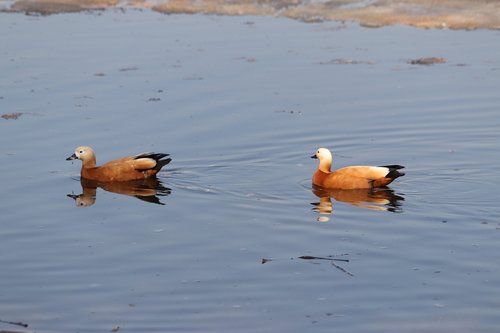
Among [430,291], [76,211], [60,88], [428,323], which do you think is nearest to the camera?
[428,323]

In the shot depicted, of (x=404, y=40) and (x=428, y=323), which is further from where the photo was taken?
(x=404, y=40)

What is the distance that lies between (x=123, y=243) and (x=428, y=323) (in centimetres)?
391

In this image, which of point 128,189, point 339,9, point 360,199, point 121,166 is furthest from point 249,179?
point 339,9

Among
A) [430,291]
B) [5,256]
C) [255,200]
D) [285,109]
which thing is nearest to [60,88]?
[285,109]

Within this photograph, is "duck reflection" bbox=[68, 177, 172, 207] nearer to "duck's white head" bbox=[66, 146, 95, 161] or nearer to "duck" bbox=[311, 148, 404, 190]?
"duck's white head" bbox=[66, 146, 95, 161]

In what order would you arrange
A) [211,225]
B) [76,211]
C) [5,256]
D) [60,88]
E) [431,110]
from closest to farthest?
[5,256] < [211,225] < [76,211] < [431,110] < [60,88]

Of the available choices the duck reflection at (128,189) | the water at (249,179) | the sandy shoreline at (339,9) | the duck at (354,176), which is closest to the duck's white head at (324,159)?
the duck at (354,176)

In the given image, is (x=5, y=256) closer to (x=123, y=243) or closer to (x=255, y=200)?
(x=123, y=243)

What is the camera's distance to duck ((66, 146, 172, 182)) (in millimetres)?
14352

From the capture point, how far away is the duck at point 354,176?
1352 centimetres

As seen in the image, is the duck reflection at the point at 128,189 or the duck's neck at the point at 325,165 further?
the duck's neck at the point at 325,165

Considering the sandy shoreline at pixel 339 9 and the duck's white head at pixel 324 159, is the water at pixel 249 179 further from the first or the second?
the sandy shoreline at pixel 339 9

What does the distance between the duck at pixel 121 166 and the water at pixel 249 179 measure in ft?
0.80

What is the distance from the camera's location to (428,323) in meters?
8.84
